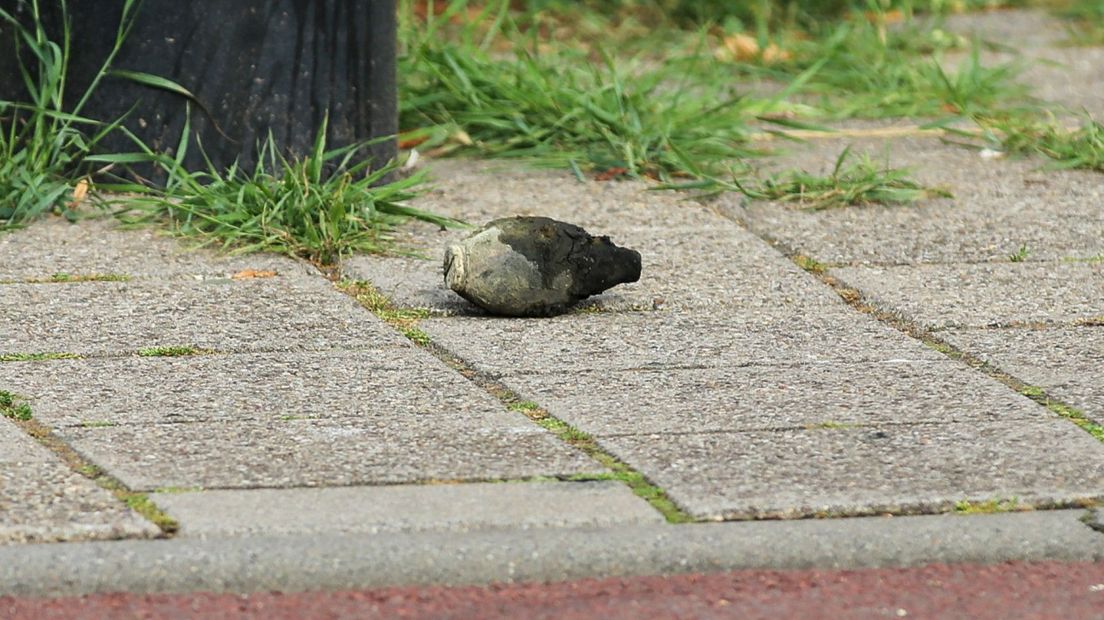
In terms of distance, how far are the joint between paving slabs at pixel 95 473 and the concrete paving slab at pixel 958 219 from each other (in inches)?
75.1

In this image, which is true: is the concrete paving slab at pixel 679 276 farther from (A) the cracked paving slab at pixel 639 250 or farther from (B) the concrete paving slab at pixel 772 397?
(B) the concrete paving slab at pixel 772 397

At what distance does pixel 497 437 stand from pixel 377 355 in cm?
55

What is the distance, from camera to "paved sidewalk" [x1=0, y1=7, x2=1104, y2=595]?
97.9 inches

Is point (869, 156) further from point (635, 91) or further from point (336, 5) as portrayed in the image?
point (336, 5)

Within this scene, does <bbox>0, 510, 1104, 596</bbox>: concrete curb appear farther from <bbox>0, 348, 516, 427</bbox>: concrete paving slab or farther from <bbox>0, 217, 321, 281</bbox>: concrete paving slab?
<bbox>0, 217, 321, 281</bbox>: concrete paving slab

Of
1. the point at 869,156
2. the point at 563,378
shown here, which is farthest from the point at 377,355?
the point at 869,156

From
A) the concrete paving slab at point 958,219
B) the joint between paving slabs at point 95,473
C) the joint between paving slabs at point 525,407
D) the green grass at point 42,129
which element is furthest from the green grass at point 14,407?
the concrete paving slab at point 958,219

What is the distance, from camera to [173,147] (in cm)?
455

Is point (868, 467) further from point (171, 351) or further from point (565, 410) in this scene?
point (171, 351)

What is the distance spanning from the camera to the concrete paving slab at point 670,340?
3.35 metres

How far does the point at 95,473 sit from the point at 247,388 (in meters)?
0.48

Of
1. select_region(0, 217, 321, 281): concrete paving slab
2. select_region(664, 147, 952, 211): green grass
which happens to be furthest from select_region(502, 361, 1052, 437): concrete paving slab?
select_region(664, 147, 952, 211): green grass

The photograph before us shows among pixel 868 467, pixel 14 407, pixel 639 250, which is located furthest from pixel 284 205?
pixel 868 467

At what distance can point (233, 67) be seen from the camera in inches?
178
